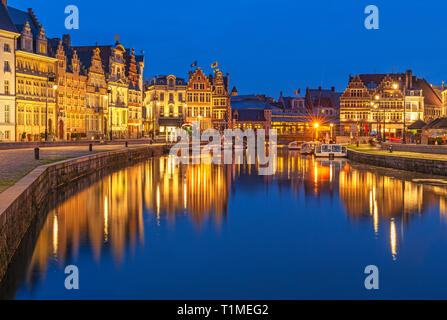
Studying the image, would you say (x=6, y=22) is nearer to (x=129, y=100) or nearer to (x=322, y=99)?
(x=129, y=100)

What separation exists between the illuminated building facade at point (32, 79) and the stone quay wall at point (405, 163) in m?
34.9

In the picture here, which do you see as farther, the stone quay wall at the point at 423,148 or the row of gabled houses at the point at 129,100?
the row of gabled houses at the point at 129,100

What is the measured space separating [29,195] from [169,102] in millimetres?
93430

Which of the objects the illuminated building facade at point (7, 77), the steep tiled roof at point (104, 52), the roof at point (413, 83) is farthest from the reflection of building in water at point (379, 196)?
the roof at point (413, 83)

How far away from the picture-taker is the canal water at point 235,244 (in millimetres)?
11570

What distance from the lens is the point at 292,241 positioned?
16422 millimetres

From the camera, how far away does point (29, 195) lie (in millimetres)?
17391

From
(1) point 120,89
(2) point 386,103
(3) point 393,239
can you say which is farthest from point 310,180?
(2) point 386,103

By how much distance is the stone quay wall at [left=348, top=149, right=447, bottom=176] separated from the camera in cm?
3472

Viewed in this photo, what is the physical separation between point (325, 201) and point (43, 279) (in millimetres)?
15793

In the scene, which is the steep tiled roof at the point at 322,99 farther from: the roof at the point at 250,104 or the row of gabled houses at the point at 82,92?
the row of gabled houses at the point at 82,92

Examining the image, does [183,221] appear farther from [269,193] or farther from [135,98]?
[135,98]
